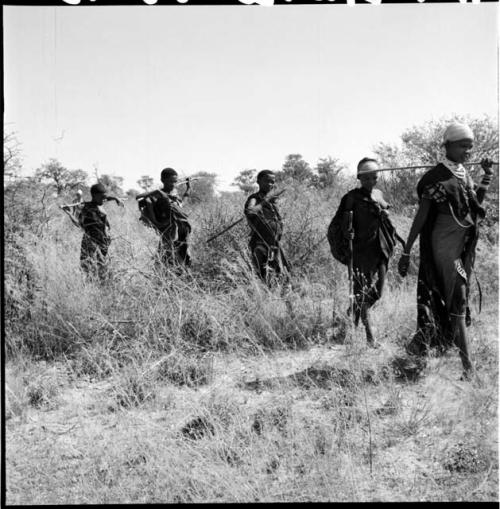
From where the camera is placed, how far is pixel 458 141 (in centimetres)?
398

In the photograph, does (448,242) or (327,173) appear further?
(327,173)

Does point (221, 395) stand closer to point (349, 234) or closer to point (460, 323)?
point (460, 323)

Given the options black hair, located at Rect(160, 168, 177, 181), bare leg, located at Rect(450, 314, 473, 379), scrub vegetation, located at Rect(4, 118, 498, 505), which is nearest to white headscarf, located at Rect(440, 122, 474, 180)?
bare leg, located at Rect(450, 314, 473, 379)

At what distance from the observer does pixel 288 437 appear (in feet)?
10.5

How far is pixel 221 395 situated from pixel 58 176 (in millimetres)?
8479

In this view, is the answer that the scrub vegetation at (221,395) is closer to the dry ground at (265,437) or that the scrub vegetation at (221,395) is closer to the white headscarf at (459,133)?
the dry ground at (265,437)

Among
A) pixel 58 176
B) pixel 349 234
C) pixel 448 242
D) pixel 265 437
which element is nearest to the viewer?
pixel 265 437

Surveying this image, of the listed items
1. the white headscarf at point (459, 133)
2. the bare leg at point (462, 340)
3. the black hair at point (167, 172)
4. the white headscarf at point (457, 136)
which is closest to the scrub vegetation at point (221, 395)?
the bare leg at point (462, 340)

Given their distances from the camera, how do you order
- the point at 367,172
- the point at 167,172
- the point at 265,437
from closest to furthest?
the point at 265,437, the point at 367,172, the point at 167,172

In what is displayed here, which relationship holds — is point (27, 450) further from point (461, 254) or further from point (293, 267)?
point (293, 267)

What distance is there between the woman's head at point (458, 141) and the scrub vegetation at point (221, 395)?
5.08 ft

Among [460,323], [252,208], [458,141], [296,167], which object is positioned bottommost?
[460,323]

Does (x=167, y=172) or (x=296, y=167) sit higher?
(x=296, y=167)

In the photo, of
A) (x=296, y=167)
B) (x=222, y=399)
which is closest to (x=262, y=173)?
(x=222, y=399)
